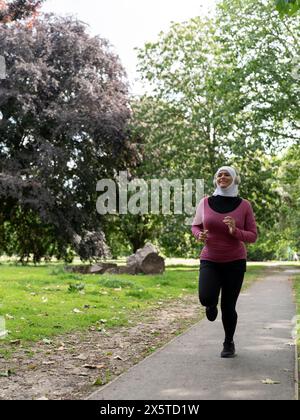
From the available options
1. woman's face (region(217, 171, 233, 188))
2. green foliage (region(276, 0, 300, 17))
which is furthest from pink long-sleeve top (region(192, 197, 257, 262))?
green foliage (region(276, 0, 300, 17))

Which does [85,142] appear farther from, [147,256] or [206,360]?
[206,360]

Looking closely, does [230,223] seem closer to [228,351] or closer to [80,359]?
[228,351]

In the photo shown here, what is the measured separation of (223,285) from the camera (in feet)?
20.4

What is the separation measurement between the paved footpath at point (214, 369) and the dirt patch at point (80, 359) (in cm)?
28

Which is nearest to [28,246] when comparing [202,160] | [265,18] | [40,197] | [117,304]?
[40,197]

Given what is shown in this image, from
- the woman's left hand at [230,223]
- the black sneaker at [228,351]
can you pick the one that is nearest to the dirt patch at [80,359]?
the black sneaker at [228,351]

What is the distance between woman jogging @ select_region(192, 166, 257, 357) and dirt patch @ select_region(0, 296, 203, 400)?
109cm

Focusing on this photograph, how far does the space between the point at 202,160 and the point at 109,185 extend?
4839mm

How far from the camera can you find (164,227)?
29.3 m

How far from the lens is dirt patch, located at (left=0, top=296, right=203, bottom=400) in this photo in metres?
4.98

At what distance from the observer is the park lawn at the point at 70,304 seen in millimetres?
8055

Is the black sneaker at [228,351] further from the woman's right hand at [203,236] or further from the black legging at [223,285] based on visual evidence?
the woman's right hand at [203,236]

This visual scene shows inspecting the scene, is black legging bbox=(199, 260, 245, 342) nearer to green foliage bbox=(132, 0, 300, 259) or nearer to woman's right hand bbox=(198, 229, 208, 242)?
woman's right hand bbox=(198, 229, 208, 242)

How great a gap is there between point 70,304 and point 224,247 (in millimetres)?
5053
